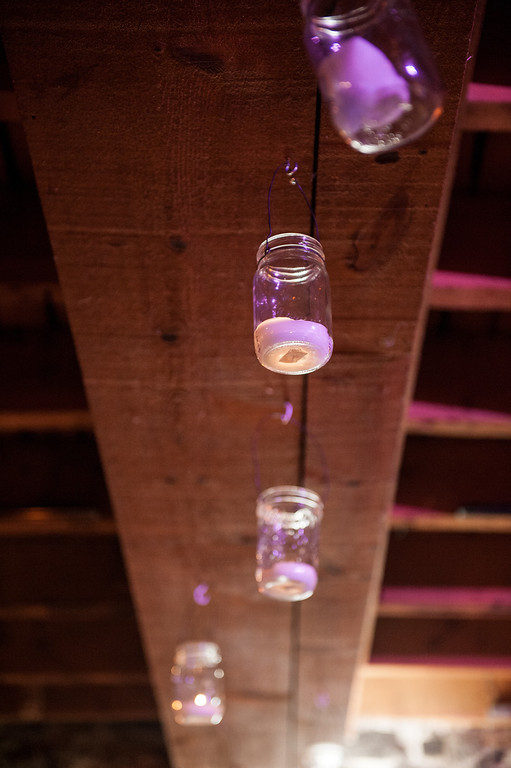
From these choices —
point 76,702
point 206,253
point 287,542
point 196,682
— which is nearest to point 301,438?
point 287,542

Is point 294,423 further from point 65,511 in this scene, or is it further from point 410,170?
point 65,511

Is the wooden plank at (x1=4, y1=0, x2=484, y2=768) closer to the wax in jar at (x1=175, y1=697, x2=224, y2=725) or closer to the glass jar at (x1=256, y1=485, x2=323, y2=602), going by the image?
the glass jar at (x1=256, y1=485, x2=323, y2=602)

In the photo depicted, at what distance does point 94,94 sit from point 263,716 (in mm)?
2442

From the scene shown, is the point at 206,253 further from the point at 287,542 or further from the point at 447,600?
the point at 447,600

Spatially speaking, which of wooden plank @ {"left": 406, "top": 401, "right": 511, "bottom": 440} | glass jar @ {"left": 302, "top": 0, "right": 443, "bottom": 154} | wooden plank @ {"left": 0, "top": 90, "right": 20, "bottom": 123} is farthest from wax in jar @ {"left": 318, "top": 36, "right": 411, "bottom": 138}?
wooden plank @ {"left": 406, "top": 401, "right": 511, "bottom": 440}

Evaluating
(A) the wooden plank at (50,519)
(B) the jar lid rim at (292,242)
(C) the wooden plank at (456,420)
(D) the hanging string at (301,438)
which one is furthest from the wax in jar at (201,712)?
(B) the jar lid rim at (292,242)

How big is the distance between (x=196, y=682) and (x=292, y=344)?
5.42 ft

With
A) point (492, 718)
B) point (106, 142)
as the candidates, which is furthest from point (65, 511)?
point (492, 718)

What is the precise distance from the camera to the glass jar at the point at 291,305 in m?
1.05

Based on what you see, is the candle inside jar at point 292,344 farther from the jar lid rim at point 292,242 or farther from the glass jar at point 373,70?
the glass jar at point 373,70

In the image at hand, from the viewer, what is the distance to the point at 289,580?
1497 mm

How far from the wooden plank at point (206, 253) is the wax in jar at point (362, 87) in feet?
1.46

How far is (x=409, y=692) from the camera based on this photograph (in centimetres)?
327

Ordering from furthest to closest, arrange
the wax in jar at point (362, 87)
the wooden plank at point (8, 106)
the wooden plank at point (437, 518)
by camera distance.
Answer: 1. the wooden plank at point (437, 518)
2. the wooden plank at point (8, 106)
3. the wax in jar at point (362, 87)
